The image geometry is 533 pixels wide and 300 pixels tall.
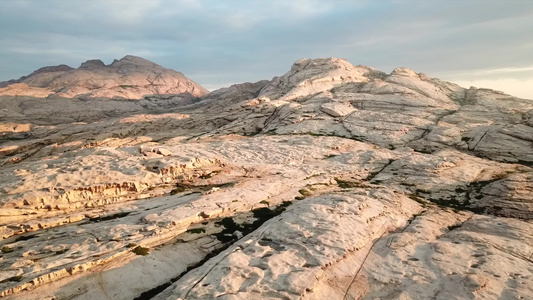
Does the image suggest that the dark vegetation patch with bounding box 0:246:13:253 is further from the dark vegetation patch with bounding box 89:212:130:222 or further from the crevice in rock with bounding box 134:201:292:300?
the crevice in rock with bounding box 134:201:292:300

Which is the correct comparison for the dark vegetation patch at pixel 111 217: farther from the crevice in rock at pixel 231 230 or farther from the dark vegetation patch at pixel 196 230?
the crevice in rock at pixel 231 230

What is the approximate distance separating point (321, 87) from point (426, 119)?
42123 millimetres

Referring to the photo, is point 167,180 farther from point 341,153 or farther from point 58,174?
point 341,153

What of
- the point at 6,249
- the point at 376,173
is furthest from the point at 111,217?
the point at 376,173

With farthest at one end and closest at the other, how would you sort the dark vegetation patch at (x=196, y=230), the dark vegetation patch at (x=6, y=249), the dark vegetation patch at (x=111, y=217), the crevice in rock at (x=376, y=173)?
the crevice in rock at (x=376, y=173), the dark vegetation patch at (x=111, y=217), the dark vegetation patch at (x=196, y=230), the dark vegetation patch at (x=6, y=249)

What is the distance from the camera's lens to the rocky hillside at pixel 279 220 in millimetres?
16500

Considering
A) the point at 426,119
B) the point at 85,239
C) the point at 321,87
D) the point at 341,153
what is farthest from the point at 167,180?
the point at 321,87

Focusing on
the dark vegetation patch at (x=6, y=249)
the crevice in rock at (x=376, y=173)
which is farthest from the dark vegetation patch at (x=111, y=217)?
the crevice in rock at (x=376, y=173)

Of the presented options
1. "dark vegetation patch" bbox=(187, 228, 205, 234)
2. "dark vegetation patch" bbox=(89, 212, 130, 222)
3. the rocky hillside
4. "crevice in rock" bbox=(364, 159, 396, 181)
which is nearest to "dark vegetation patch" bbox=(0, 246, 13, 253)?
the rocky hillside

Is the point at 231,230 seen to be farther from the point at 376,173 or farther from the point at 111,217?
the point at 376,173

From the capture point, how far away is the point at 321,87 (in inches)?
4008

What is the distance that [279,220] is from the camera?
78.7ft

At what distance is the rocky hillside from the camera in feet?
54.1

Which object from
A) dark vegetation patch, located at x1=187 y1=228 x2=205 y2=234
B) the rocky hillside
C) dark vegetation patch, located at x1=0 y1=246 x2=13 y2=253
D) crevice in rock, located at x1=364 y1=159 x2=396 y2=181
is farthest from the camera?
crevice in rock, located at x1=364 y1=159 x2=396 y2=181
